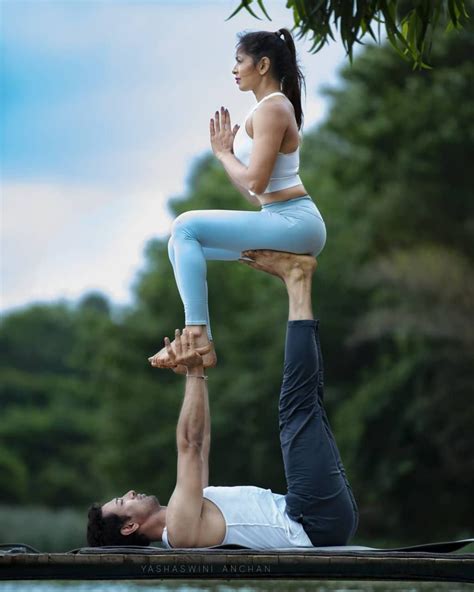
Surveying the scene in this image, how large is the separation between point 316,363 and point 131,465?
73.2 feet

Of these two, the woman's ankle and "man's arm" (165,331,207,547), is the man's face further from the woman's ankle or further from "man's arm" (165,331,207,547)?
the woman's ankle

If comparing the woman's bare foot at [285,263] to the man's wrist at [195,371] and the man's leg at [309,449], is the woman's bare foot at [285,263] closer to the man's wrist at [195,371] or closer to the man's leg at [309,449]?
the man's leg at [309,449]

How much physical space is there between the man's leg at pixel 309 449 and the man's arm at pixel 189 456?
39 centimetres

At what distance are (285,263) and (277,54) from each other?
0.90 meters

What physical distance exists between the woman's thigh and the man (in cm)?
7

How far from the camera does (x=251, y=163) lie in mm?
4969

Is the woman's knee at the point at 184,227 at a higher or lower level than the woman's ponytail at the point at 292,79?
lower

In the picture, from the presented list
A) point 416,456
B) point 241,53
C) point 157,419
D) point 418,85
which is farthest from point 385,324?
point 241,53

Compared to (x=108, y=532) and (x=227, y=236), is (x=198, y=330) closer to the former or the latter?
(x=227, y=236)

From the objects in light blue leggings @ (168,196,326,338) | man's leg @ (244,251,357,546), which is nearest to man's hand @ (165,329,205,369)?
light blue leggings @ (168,196,326,338)

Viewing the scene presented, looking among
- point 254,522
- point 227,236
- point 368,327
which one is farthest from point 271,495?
point 368,327

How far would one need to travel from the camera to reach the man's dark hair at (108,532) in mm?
5098

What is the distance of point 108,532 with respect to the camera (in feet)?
16.8

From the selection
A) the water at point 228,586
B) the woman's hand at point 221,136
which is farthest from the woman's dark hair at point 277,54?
the water at point 228,586
